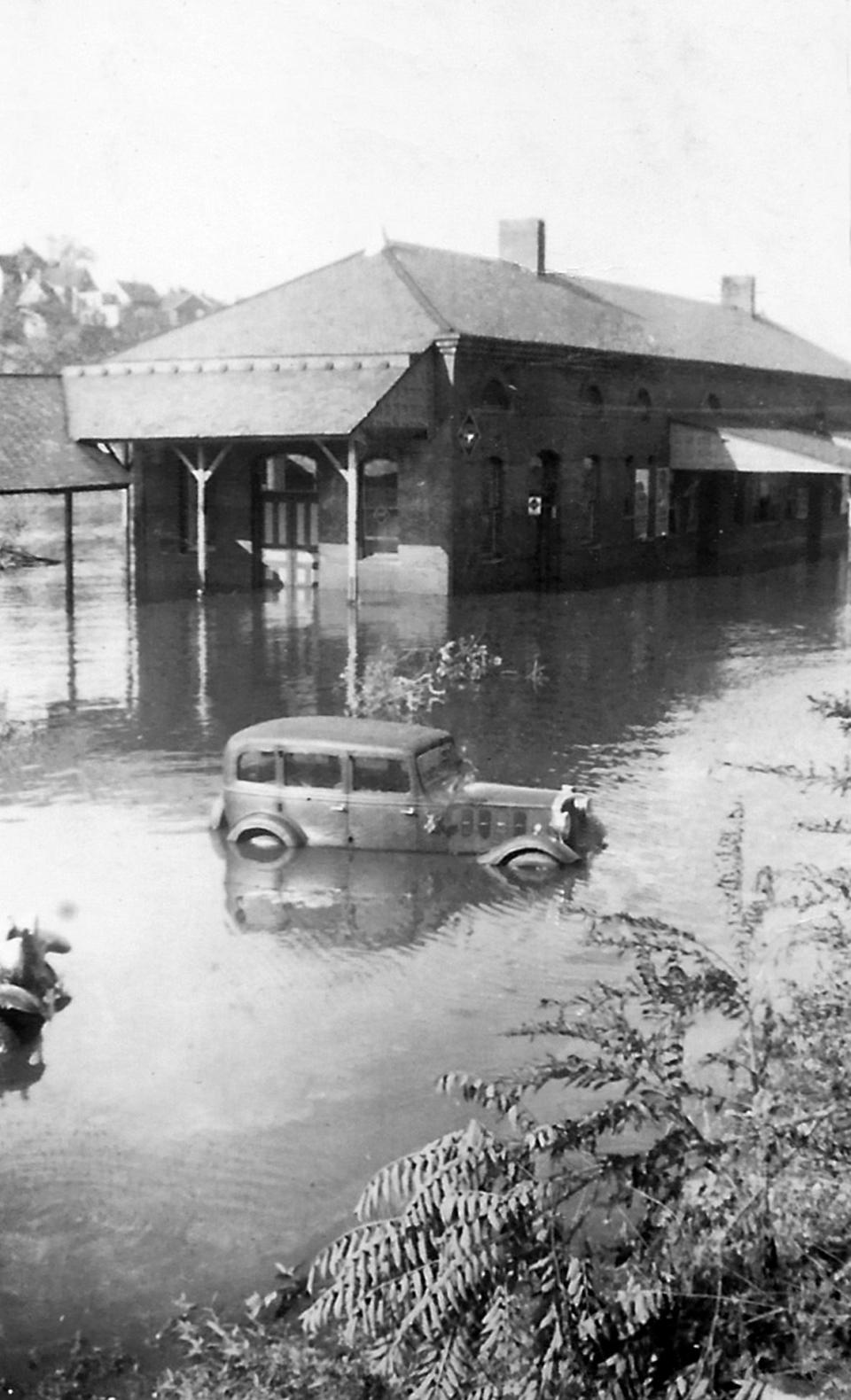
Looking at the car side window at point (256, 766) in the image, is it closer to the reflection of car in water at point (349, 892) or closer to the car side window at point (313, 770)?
the car side window at point (313, 770)

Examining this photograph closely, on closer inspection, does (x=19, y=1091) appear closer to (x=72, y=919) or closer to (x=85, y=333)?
(x=72, y=919)

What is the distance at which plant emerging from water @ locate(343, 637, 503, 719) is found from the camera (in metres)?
14.9

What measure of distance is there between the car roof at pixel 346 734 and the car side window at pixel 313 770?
0.40ft

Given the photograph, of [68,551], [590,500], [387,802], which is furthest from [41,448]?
[590,500]

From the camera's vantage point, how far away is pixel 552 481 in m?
26.1

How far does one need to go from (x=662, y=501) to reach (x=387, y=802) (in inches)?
770

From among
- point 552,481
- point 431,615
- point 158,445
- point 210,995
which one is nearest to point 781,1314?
point 210,995

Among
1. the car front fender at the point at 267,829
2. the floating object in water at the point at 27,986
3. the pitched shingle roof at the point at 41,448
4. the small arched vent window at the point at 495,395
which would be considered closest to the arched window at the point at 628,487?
the small arched vent window at the point at 495,395

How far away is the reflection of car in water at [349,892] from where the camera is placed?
10219mm

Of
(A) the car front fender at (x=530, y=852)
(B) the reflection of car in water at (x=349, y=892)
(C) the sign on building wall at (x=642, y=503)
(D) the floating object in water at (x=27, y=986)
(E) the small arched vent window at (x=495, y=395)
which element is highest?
(E) the small arched vent window at (x=495, y=395)

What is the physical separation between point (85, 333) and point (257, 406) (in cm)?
701

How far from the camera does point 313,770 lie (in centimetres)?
1120

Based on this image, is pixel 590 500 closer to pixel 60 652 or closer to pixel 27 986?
pixel 60 652

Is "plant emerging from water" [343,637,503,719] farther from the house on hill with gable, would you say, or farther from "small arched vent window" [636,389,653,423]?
"small arched vent window" [636,389,653,423]
